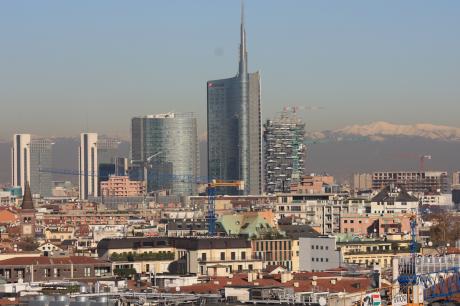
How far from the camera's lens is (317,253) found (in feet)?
376

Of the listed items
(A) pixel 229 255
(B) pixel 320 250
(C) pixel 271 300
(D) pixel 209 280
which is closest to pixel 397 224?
(B) pixel 320 250

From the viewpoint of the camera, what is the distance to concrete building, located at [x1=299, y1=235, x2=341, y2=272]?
112m

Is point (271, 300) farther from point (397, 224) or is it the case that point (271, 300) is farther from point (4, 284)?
point (397, 224)

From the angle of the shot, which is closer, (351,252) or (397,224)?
(351,252)

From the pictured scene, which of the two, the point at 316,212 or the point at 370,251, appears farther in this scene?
the point at 316,212

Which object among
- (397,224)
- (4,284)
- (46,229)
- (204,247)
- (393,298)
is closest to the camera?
(393,298)

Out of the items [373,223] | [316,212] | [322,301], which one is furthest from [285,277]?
[316,212]

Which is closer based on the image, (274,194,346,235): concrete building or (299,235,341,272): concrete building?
(299,235,341,272): concrete building

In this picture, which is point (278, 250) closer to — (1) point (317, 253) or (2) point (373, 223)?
(1) point (317, 253)

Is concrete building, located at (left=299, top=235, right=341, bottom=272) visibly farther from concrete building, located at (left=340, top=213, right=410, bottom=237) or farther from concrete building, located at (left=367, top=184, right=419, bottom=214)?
concrete building, located at (left=367, top=184, right=419, bottom=214)

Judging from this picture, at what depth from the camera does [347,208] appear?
18175 cm

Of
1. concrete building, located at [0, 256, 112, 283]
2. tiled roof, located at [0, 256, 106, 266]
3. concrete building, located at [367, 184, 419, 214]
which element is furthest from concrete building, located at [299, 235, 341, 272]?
concrete building, located at [367, 184, 419, 214]

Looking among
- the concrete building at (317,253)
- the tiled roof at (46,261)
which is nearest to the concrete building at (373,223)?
the concrete building at (317,253)

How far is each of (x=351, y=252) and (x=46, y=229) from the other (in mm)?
58481
